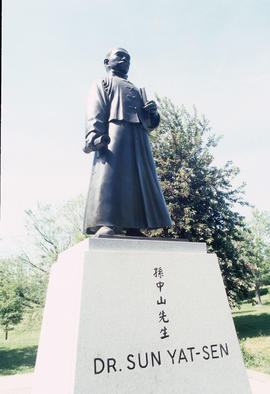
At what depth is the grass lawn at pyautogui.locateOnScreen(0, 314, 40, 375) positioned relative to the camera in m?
11.0

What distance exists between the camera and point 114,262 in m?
2.68

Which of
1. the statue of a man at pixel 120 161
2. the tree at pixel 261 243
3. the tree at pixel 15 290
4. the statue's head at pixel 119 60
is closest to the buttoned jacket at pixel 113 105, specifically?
the statue of a man at pixel 120 161

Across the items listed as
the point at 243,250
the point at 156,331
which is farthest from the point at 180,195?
the point at 156,331

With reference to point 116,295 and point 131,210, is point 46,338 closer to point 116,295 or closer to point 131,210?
point 116,295

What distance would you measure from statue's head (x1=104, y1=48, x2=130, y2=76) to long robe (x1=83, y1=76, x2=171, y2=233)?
0.20 m

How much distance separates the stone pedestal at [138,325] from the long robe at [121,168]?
53cm

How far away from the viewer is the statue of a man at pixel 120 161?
334 cm

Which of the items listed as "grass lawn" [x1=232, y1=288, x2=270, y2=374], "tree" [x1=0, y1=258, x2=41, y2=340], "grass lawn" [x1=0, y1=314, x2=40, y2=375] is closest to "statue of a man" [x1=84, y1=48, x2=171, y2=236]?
"grass lawn" [x1=232, y1=288, x2=270, y2=374]

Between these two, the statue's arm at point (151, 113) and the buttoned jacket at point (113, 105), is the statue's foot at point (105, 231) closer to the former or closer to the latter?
the buttoned jacket at point (113, 105)

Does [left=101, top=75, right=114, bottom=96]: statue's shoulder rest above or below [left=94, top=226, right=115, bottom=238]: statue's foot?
above

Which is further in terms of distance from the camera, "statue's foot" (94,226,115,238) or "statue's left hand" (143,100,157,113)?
"statue's left hand" (143,100,157,113)

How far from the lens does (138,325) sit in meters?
2.53

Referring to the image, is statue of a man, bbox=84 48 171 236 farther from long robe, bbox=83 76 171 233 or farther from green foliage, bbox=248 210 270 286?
green foliage, bbox=248 210 270 286

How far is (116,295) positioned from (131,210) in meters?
1.11
